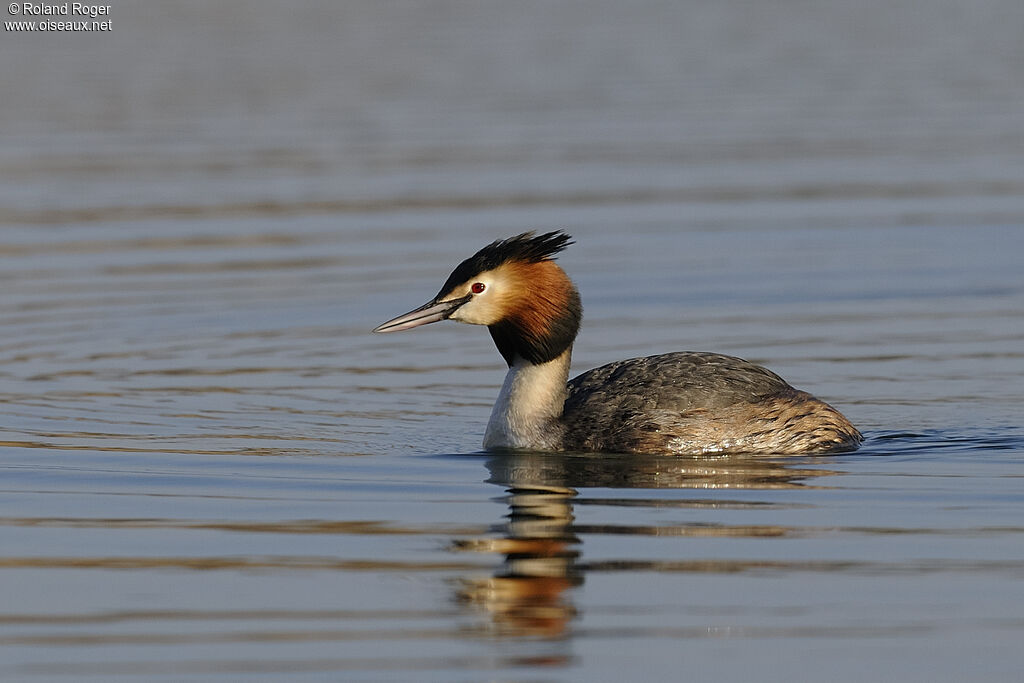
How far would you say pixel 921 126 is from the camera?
24.9m

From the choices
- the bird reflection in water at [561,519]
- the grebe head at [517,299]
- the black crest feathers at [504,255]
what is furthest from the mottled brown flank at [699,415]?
the black crest feathers at [504,255]

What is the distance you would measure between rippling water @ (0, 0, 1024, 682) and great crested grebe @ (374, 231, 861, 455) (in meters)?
0.23

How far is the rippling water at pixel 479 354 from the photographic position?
25.7 ft

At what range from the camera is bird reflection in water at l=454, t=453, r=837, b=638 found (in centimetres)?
813

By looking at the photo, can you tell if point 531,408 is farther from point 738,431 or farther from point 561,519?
point 561,519

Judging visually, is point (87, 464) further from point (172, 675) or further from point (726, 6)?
point (726, 6)

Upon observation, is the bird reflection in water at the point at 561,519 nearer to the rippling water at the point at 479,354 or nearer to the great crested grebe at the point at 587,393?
the rippling water at the point at 479,354

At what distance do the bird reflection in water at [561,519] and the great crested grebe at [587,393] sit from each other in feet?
0.45

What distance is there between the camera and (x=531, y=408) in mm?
11586

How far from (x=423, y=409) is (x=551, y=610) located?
5149 millimetres

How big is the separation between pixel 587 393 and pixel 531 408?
371mm

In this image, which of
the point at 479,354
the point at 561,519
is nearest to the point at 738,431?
the point at 561,519

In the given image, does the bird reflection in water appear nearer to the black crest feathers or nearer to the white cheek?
the white cheek

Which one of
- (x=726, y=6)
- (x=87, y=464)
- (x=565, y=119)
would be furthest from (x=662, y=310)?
(x=726, y=6)
